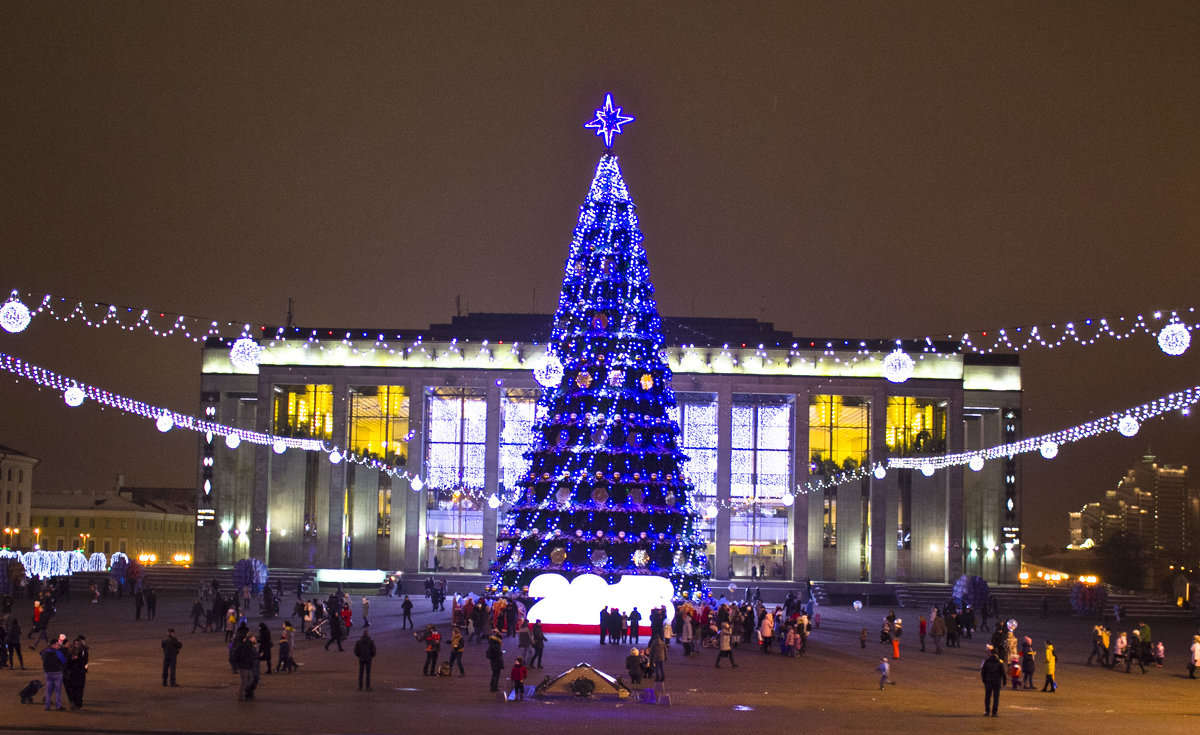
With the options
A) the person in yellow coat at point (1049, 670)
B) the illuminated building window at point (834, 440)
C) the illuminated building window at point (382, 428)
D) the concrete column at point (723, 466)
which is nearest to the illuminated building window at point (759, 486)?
the concrete column at point (723, 466)

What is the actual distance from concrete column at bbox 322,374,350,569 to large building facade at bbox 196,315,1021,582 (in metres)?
0.10

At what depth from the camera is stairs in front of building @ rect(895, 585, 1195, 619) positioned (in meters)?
64.1

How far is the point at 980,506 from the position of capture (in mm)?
85938

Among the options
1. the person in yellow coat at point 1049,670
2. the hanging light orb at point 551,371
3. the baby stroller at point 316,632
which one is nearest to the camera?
the person in yellow coat at point 1049,670

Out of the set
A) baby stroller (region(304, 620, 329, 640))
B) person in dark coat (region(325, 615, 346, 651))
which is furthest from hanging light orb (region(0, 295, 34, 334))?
baby stroller (region(304, 620, 329, 640))

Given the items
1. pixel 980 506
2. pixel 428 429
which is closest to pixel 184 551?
pixel 428 429

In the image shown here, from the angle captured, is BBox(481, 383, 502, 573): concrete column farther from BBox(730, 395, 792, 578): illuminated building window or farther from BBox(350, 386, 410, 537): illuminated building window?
BBox(730, 395, 792, 578): illuminated building window

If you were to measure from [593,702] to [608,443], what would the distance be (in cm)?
1688

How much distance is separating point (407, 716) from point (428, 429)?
5718 centimetres

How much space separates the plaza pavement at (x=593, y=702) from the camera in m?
23.1

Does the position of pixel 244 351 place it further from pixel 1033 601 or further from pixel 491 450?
pixel 1033 601

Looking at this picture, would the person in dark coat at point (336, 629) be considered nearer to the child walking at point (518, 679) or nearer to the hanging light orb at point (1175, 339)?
the child walking at point (518, 679)

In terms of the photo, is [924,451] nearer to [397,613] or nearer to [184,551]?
[397,613]

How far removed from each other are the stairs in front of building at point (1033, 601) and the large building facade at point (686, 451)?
5110 millimetres
